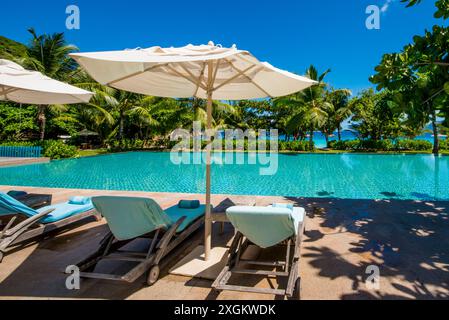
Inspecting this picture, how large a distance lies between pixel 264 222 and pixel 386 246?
2.43m

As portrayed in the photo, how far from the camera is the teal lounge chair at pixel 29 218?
3682 mm

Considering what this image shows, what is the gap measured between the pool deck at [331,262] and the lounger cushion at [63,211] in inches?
13.5

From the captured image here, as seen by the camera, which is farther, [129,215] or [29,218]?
[29,218]

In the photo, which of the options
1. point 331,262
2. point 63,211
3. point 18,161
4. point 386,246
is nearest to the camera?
point 331,262

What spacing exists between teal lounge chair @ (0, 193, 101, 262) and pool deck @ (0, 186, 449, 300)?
26 centimetres

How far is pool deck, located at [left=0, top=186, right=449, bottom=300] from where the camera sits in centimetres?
287

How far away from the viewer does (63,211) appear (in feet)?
15.8

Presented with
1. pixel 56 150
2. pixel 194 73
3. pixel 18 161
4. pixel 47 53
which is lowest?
pixel 18 161

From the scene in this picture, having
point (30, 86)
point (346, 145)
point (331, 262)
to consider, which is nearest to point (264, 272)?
point (331, 262)

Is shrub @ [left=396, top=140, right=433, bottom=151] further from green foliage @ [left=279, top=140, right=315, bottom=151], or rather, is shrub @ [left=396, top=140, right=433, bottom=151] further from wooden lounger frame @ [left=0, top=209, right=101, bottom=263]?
wooden lounger frame @ [left=0, top=209, right=101, bottom=263]

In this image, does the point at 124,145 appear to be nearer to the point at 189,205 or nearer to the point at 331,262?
the point at 189,205

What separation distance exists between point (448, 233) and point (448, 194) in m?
6.01
